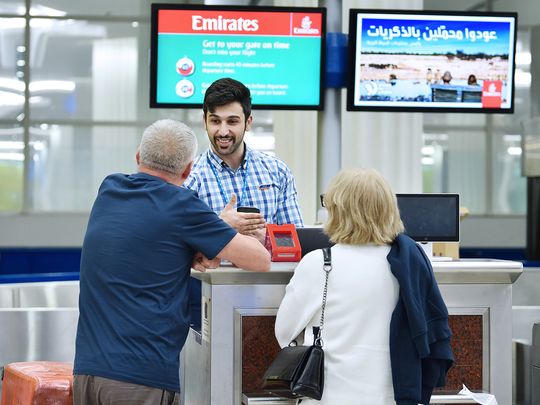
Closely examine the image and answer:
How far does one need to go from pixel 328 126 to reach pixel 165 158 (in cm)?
365

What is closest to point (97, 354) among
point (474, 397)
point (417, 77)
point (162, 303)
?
point (162, 303)

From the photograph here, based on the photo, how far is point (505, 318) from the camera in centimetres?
392

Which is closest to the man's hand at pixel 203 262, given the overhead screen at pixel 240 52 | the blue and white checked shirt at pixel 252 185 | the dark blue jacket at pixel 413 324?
the dark blue jacket at pixel 413 324

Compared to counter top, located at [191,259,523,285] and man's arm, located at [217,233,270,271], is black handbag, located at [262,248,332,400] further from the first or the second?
counter top, located at [191,259,523,285]

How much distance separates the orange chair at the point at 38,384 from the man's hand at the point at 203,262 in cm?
92

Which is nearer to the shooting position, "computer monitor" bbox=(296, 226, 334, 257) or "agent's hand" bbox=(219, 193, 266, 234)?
"agent's hand" bbox=(219, 193, 266, 234)

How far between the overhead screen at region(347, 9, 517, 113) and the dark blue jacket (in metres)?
3.78

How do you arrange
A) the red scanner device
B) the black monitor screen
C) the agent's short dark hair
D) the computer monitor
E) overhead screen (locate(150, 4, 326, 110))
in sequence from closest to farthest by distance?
the red scanner device, the computer monitor, the black monitor screen, the agent's short dark hair, overhead screen (locate(150, 4, 326, 110))

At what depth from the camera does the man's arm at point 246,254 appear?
10.6ft

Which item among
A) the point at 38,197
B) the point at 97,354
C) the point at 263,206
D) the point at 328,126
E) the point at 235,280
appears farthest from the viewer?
the point at 38,197

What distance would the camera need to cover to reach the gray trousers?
3.08 metres

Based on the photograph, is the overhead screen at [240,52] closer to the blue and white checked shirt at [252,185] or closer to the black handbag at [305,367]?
the blue and white checked shirt at [252,185]

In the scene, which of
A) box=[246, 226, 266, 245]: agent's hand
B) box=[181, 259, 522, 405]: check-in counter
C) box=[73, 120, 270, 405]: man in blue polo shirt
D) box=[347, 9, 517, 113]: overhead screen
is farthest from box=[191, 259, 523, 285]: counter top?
box=[347, 9, 517, 113]: overhead screen

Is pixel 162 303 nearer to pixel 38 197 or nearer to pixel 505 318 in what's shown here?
pixel 505 318
